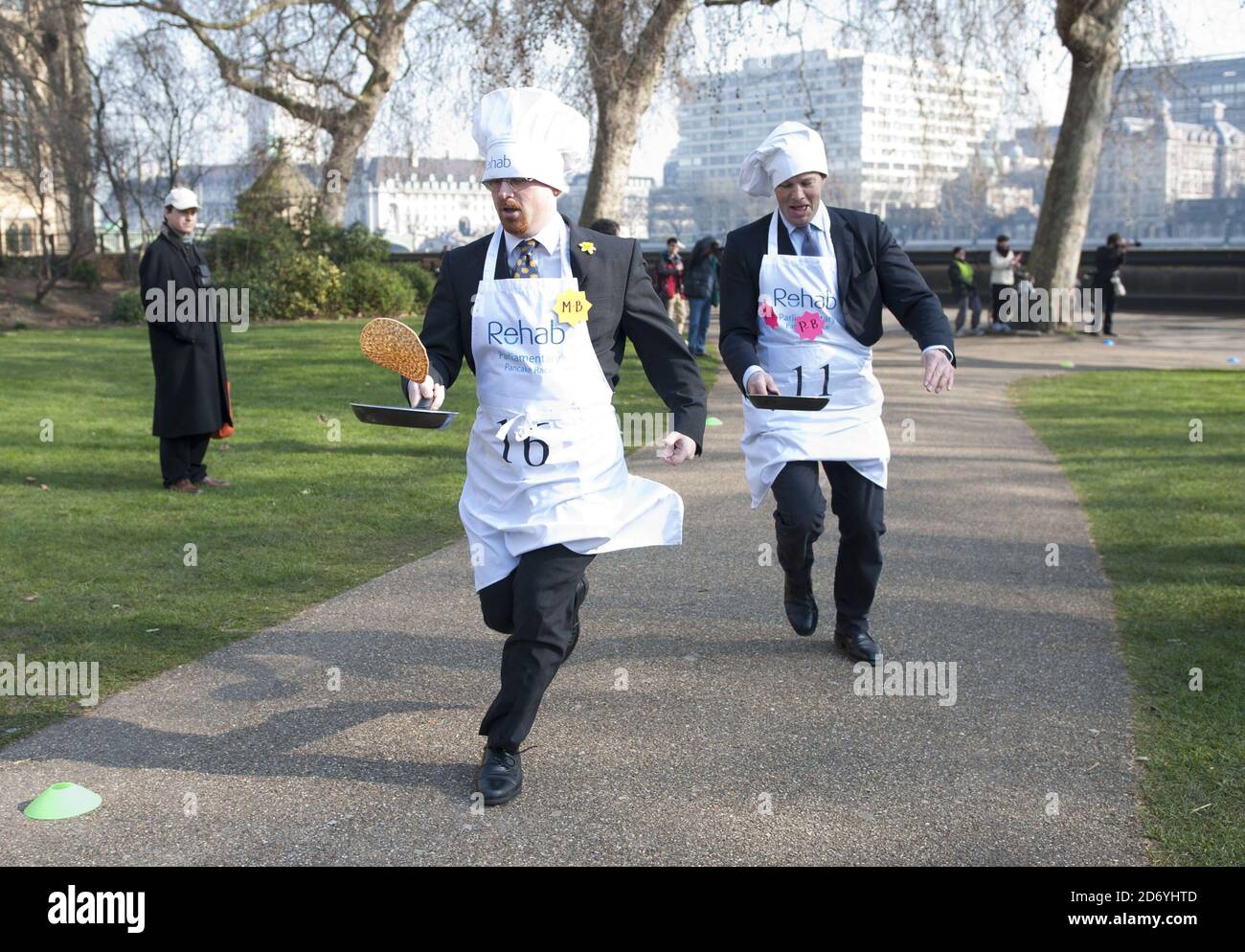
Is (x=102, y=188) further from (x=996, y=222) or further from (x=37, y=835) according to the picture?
(x=996, y=222)

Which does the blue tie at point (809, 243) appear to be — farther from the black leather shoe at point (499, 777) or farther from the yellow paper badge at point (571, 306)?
the black leather shoe at point (499, 777)

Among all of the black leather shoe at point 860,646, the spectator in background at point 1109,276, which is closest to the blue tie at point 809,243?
the black leather shoe at point 860,646

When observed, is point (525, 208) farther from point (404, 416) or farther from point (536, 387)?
point (404, 416)

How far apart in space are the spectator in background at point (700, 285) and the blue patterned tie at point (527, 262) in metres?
15.1

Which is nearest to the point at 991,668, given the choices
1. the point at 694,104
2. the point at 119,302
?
the point at 694,104

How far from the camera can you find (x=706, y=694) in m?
5.31

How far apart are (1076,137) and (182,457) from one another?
1835 cm

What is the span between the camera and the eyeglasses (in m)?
4.30

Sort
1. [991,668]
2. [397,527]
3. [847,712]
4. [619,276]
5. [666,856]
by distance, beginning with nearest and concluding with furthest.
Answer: [666,856]
[619,276]
[847,712]
[991,668]
[397,527]

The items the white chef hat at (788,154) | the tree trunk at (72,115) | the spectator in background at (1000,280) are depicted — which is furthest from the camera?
A: the tree trunk at (72,115)

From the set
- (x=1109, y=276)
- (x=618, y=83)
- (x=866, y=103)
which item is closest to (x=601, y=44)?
(x=618, y=83)

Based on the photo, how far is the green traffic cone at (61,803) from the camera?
409cm

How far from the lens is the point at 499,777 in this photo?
4285mm
